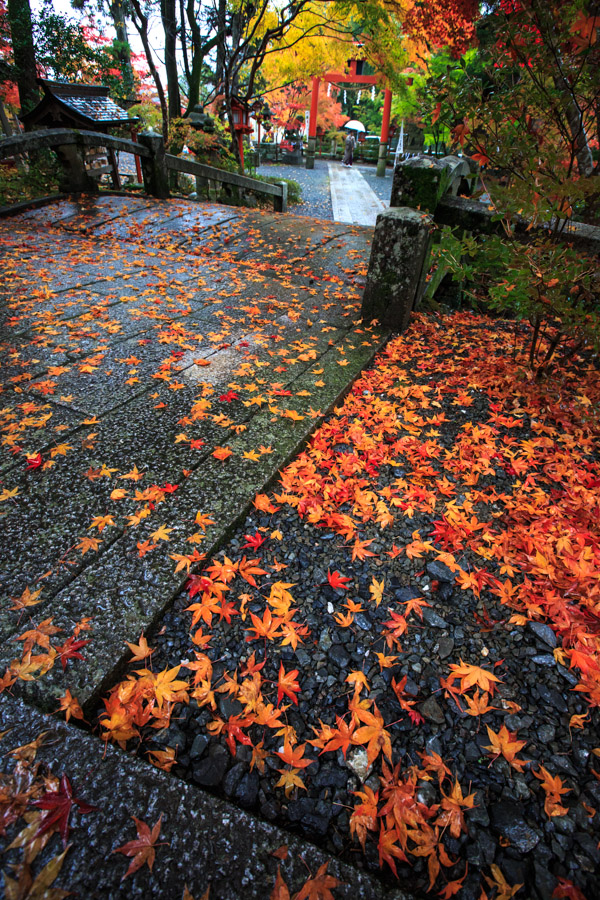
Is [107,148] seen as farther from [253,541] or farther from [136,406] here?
[253,541]

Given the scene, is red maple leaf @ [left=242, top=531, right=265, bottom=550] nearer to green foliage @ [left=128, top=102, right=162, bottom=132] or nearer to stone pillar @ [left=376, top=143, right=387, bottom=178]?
green foliage @ [left=128, top=102, right=162, bottom=132]

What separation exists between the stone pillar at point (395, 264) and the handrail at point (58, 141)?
265 inches

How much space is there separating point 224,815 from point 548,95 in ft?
14.9

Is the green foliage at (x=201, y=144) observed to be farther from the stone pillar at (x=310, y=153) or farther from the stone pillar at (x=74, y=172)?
the stone pillar at (x=310, y=153)

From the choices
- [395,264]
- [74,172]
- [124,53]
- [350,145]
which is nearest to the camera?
[395,264]

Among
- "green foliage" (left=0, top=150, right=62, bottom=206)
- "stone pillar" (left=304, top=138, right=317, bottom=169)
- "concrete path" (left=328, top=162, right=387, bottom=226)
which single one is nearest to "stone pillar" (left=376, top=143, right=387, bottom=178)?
"concrete path" (left=328, top=162, right=387, bottom=226)

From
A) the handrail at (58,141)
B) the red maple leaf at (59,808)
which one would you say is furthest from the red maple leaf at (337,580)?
the handrail at (58,141)

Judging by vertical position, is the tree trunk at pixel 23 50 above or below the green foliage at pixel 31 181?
above

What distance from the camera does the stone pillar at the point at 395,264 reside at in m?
3.89

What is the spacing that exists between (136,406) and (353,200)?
52.1 feet

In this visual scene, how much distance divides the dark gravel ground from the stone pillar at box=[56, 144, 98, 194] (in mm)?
9092

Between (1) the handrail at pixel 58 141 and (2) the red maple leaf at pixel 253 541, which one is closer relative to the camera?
(2) the red maple leaf at pixel 253 541

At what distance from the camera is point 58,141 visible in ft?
25.1

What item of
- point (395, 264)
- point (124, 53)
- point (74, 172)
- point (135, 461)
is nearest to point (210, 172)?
point (74, 172)
